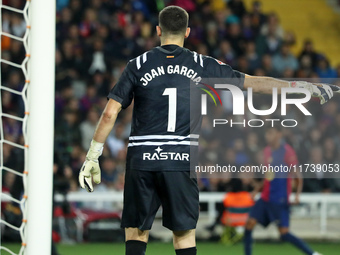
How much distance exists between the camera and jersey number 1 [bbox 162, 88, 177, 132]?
4.01 m

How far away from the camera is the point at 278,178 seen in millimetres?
7582

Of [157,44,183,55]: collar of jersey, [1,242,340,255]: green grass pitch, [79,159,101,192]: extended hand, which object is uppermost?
[157,44,183,55]: collar of jersey

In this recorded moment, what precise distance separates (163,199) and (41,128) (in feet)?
2.70

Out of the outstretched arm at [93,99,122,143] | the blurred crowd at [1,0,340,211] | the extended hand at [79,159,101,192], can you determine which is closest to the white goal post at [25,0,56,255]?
the extended hand at [79,159,101,192]

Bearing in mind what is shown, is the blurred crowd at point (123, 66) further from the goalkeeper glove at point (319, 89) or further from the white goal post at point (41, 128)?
the white goal post at point (41, 128)

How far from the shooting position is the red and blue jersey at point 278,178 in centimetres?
705

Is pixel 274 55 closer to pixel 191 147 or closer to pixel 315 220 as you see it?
pixel 315 220

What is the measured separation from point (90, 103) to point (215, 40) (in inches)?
103

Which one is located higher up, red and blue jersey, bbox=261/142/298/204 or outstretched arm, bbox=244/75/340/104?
outstretched arm, bbox=244/75/340/104

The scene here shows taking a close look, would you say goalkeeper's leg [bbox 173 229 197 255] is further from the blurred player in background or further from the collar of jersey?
the blurred player in background

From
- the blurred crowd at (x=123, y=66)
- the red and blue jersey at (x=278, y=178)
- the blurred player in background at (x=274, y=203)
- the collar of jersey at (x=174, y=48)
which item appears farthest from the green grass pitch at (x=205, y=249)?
the collar of jersey at (x=174, y=48)

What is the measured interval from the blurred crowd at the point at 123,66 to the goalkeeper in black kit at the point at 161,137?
416 cm

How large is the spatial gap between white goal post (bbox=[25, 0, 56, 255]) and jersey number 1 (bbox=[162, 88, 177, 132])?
675mm

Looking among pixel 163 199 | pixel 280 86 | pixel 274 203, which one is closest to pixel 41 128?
pixel 163 199
